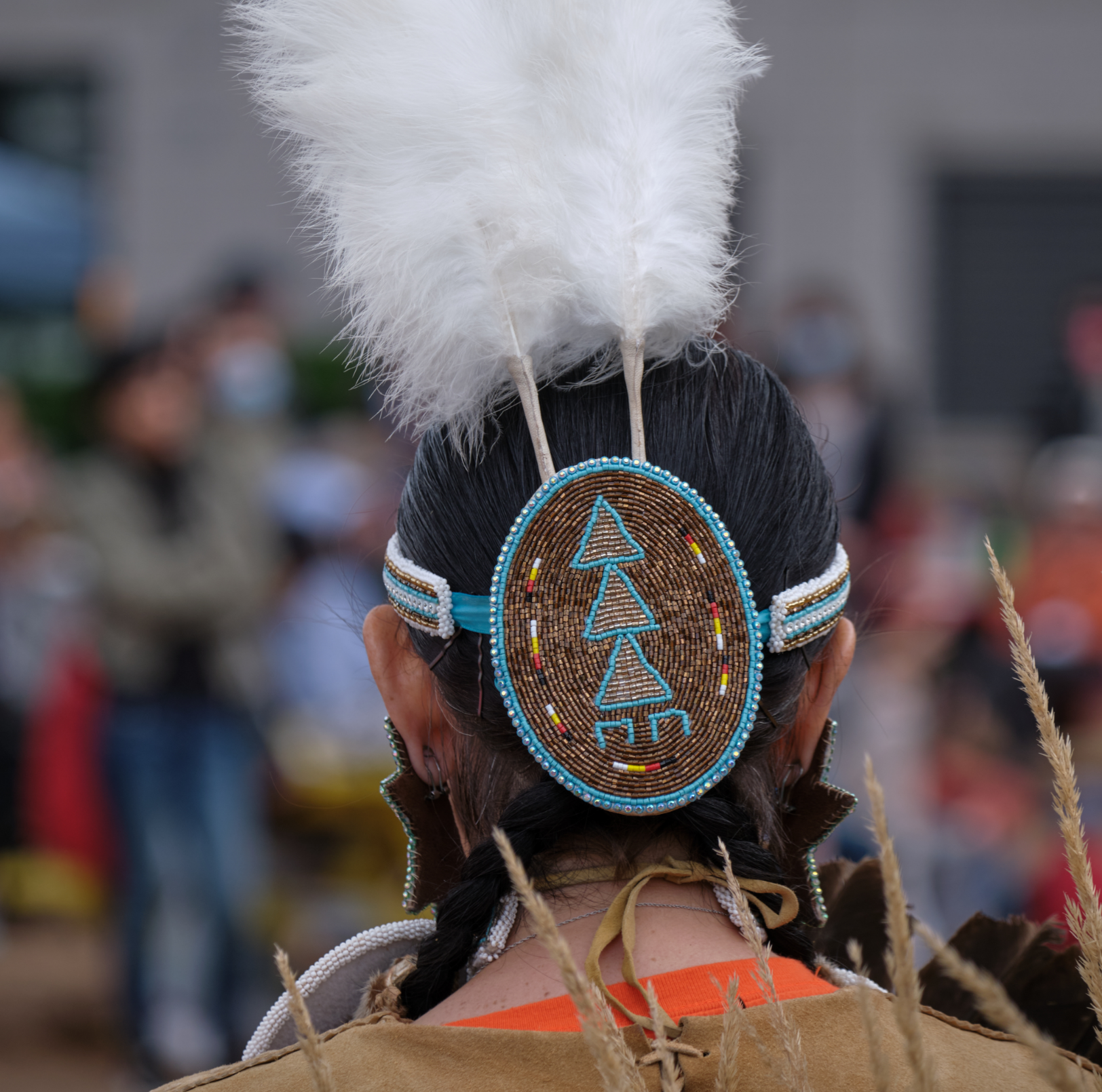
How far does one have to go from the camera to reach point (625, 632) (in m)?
1.31

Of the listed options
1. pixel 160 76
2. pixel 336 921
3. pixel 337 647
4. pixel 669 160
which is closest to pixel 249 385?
pixel 337 647

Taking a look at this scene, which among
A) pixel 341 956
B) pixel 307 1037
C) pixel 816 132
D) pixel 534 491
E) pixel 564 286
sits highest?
pixel 564 286

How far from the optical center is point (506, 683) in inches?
51.6

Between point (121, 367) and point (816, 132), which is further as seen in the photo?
point (816, 132)

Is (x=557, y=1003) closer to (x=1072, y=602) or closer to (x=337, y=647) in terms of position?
(x=337, y=647)

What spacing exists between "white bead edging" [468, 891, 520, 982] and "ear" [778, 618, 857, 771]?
0.32 metres

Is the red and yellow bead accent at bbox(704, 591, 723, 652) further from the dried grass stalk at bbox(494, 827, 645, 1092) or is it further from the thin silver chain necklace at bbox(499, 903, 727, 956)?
the dried grass stalk at bbox(494, 827, 645, 1092)

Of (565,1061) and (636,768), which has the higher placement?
(636,768)

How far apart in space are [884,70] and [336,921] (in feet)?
25.2

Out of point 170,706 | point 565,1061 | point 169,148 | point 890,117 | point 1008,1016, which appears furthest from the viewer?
point 169,148

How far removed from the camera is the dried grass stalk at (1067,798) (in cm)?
114

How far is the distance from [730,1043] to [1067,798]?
34 centimetres

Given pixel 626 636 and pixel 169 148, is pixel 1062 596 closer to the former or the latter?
pixel 626 636

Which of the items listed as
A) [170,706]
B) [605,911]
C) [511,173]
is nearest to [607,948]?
[605,911]
